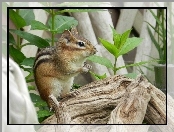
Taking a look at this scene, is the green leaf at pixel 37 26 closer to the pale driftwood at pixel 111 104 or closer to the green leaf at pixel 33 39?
the green leaf at pixel 33 39

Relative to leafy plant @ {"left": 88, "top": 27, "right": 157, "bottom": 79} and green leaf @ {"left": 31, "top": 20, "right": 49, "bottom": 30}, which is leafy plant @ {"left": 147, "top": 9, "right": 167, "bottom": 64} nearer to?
leafy plant @ {"left": 88, "top": 27, "right": 157, "bottom": 79}

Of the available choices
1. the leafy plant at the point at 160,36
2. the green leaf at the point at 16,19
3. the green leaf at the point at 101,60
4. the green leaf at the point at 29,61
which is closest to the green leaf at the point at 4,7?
the green leaf at the point at 16,19

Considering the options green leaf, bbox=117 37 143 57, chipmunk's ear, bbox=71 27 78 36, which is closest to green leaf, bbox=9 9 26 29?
chipmunk's ear, bbox=71 27 78 36

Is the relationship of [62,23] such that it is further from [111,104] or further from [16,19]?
[111,104]

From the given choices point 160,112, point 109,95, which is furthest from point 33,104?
point 160,112

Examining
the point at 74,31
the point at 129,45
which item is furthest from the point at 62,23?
the point at 129,45
